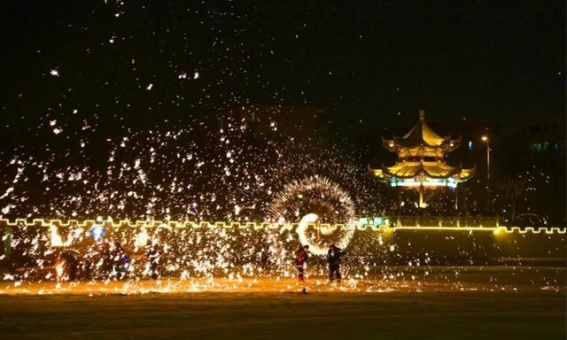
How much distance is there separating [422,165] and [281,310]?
3640 cm

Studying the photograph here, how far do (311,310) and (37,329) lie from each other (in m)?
6.13

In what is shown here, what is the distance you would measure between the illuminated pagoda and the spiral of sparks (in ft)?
11.9

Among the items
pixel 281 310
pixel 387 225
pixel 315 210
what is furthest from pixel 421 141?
pixel 281 310

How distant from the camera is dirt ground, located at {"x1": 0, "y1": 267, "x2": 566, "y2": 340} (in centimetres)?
1568

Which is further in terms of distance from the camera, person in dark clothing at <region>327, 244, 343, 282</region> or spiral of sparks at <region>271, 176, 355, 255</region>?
spiral of sparks at <region>271, 176, 355, 255</region>

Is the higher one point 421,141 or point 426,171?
point 421,141

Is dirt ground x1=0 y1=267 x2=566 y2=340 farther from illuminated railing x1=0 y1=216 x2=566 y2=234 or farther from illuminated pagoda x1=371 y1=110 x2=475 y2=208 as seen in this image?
illuminated pagoda x1=371 y1=110 x2=475 y2=208

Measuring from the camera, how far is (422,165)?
55000 mm

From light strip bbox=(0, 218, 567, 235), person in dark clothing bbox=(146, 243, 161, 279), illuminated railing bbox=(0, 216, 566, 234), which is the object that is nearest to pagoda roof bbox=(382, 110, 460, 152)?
illuminated railing bbox=(0, 216, 566, 234)

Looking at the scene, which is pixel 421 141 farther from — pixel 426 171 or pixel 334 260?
pixel 334 260

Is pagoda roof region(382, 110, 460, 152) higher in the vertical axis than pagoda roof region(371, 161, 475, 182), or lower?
higher

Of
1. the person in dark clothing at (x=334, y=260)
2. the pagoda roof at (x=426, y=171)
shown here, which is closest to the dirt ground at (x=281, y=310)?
the person in dark clothing at (x=334, y=260)

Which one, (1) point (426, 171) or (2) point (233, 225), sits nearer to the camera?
(2) point (233, 225)

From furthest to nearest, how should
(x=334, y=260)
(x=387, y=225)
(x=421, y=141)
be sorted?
(x=421, y=141)
(x=387, y=225)
(x=334, y=260)
